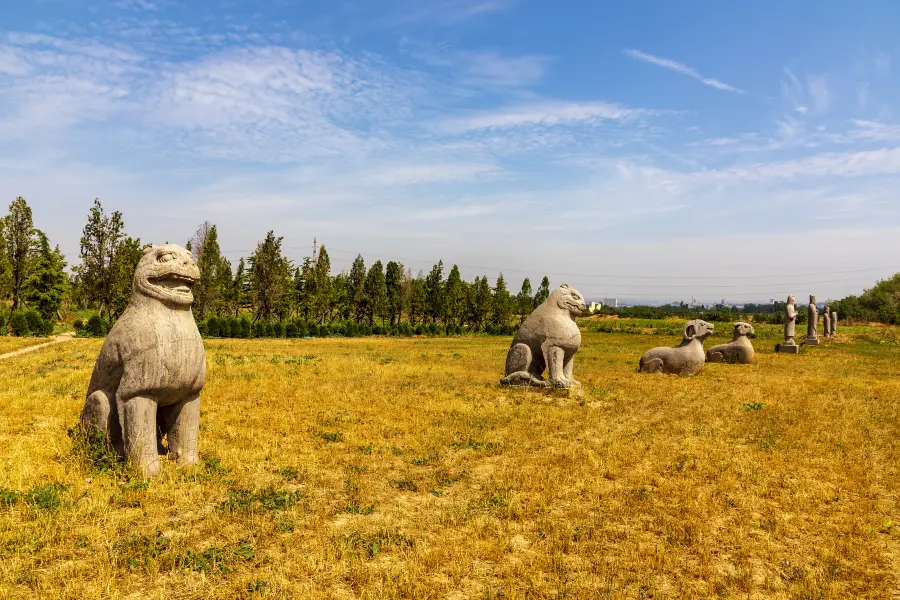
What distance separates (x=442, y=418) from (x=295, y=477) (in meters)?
3.57

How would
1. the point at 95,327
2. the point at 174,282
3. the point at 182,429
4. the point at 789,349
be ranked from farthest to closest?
the point at 95,327, the point at 789,349, the point at 182,429, the point at 174,282

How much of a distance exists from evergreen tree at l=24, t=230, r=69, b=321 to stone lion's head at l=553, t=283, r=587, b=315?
135ft

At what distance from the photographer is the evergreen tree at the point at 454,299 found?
168ft

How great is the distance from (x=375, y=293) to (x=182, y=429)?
146 feet

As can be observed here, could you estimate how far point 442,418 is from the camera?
30.0ft

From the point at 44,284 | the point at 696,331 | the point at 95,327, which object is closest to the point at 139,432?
the point at 696,331

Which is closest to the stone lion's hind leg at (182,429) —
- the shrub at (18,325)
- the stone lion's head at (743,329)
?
the stone lion's head at (743,329)

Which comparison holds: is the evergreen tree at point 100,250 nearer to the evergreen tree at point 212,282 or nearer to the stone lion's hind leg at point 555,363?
the evergreen tree at point 212,282

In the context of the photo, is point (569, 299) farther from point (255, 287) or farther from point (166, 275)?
point (255, 287)

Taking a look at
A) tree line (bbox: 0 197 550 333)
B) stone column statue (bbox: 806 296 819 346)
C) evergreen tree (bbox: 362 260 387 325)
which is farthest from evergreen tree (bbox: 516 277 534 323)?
stone column statue (bbox: 806 296 819 346)

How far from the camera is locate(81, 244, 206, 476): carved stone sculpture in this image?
555 cm

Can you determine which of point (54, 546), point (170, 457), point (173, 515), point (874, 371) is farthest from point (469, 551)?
point (874, 371)

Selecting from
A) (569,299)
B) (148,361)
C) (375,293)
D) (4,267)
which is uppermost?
(4,267)

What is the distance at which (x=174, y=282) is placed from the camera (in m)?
5.84
